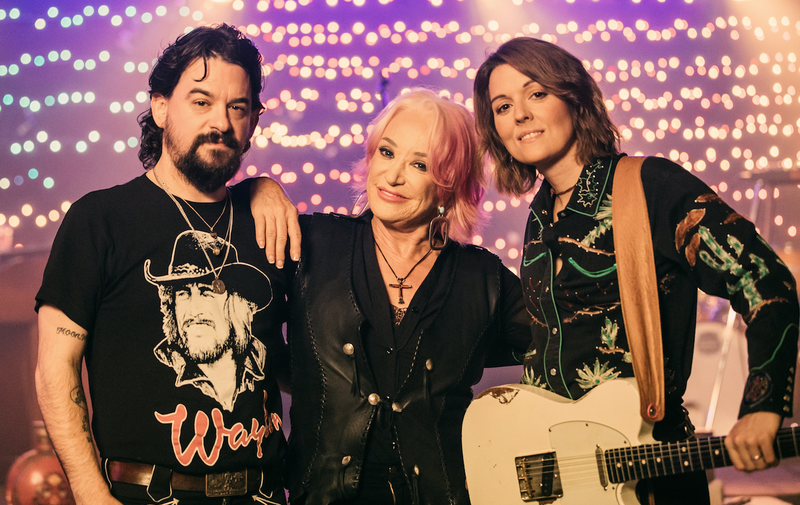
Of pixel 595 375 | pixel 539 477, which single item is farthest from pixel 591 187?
pixel 539 477

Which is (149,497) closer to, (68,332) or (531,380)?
(68,332)

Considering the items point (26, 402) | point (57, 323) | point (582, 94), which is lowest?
point (26, 402)

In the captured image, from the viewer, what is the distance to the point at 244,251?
206 cm

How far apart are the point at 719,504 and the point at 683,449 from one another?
3183 millimetres

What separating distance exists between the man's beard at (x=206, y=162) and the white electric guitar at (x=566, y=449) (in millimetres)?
1222

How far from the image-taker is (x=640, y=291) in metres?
1.73

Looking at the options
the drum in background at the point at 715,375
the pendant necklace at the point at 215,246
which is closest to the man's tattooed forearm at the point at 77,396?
the pendant necklace at the point at 215,246

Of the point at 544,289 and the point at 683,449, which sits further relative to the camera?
the point at 544,289

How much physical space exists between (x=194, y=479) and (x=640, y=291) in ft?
4.85

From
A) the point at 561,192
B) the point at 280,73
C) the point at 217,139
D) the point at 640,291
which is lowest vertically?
the point at 640,291

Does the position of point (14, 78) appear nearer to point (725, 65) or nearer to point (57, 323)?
point (57, 323)

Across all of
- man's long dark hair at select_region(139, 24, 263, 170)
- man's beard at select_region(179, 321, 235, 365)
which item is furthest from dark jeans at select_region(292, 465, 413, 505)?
man's long dark hair at select_region(139, 24, 263, 170)

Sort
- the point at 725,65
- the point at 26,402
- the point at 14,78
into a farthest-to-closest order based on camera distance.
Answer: the point at 725,65 < the point at 14,78 < the point at 26,402

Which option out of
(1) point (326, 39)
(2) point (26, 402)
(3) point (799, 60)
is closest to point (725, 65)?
(3) point (799, 60)
